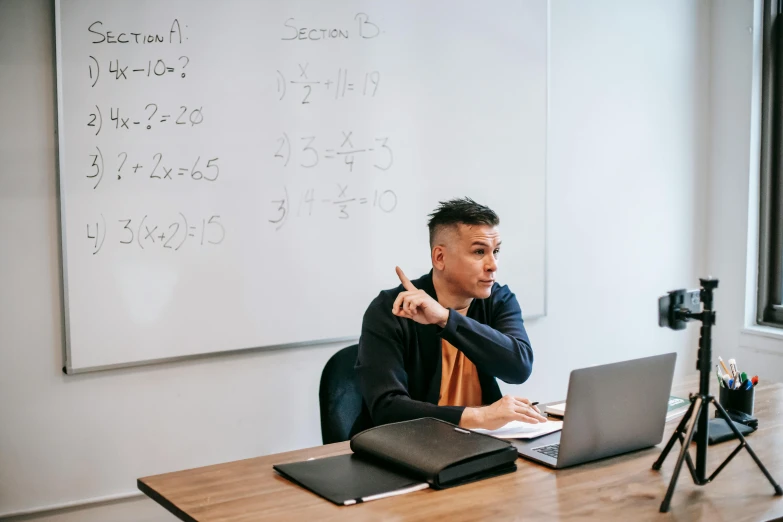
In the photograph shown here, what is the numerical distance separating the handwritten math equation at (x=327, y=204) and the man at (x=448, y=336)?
578mm

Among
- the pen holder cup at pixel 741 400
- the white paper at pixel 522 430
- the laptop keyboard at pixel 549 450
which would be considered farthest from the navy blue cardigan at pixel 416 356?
the pen holder cup at pixel 741 400

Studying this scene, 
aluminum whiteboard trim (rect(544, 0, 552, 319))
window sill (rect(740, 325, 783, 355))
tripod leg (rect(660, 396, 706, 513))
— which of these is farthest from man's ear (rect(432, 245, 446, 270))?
window sill (rect(740, 325, 783, 355))

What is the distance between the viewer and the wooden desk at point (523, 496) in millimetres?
1406

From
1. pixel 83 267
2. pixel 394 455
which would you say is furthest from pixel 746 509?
pixel 83 267

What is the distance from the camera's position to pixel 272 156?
2.71 metres

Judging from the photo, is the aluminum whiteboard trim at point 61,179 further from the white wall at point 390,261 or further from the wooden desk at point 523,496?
the wooden desk at point 523,496

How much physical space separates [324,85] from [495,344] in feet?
3.92

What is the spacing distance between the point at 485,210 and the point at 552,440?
2.36ft

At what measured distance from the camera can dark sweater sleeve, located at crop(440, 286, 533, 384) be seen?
2051mm

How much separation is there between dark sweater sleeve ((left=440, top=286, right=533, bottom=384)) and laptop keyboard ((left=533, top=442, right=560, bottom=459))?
37 centimetres

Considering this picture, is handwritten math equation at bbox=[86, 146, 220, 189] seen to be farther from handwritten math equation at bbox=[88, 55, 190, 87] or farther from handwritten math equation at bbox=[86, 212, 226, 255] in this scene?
handwritten math equation at bbox=[88, 55, 190, 87]

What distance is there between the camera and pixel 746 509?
144 cm

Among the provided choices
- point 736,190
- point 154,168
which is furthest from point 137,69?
point 736,190

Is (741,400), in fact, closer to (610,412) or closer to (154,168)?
(610,412)
